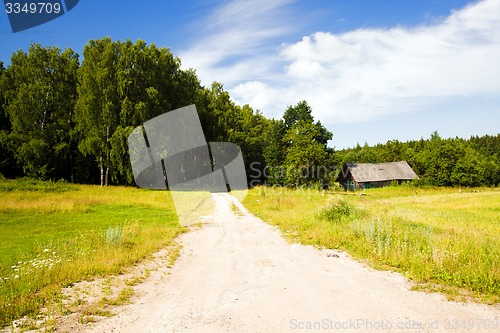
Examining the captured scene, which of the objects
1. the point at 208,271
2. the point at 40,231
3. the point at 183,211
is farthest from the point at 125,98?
the point at 208,271

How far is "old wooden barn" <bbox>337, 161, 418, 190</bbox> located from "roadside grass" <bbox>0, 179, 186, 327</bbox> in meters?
46.3

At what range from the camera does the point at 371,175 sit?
2441 inches

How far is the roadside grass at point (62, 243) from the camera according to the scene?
682 centimetres

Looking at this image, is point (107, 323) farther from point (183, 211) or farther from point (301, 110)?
point (301, 110)

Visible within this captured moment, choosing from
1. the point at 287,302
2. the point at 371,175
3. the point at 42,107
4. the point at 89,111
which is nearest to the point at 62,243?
the point at 287,302

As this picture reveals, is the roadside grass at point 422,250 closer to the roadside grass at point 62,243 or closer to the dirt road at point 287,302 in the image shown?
the dirt road at point 287,302

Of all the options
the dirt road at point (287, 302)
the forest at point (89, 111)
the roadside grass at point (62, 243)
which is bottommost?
the dirt road at point (287, 302)

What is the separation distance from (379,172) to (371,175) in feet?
10.8

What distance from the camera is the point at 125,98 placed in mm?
35031

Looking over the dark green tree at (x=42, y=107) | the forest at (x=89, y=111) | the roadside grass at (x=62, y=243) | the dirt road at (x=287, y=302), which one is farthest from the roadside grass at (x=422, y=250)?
the dark green tree at (x=42, y=107)

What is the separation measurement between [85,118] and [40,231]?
83.9ft

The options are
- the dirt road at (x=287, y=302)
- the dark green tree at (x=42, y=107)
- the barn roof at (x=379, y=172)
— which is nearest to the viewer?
the dirt road at (x=287, y=302)

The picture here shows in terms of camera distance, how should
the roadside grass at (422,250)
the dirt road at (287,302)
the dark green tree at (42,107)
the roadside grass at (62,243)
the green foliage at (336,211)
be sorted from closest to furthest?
the dirt road at (287,302) → the roadside grass at (62,243) → the roadside grass at (422,250) → the green foliage at (336,211) → the dark green tree at (42,107)

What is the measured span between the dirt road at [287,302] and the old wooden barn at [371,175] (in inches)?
2108
